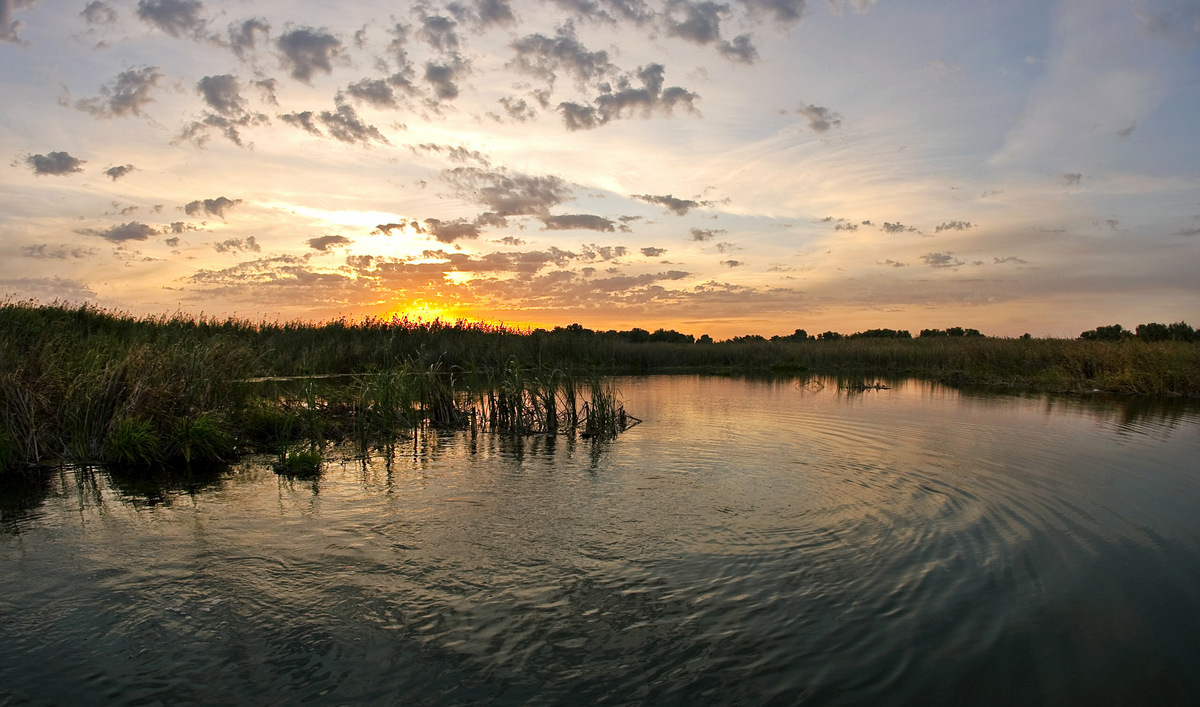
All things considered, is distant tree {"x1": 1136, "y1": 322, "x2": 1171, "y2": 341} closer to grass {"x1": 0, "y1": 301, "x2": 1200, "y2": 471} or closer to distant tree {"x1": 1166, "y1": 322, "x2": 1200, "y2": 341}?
distant tree {"x1": 1166, "y1": 322, "x2": 1200, "y2": 341}

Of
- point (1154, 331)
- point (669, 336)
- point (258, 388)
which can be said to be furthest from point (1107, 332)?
point (258, 388)

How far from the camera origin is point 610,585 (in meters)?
5.82

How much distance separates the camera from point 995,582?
595 cm

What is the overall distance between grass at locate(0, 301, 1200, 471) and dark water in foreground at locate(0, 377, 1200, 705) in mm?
1286

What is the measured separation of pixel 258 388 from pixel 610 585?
1215 cm

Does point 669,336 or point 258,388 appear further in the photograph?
point 669,336

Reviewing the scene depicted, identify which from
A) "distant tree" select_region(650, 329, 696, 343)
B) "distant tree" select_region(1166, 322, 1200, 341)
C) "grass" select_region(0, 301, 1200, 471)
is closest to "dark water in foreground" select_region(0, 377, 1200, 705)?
"grass" select_region(0, 301, 1200, 471)

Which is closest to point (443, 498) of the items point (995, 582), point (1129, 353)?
point (995, 582)

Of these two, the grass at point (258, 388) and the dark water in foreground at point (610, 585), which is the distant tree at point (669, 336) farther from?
the dark water in foreground at point (610, 585)

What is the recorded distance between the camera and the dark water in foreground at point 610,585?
430 cm

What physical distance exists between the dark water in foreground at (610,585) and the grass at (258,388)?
129 centimetres

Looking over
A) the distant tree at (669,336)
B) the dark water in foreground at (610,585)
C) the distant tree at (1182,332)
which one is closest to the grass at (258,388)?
the dark water in foreground at (610,585)

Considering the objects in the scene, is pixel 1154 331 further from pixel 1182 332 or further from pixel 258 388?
pixel 258 388

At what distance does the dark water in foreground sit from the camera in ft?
14.1
